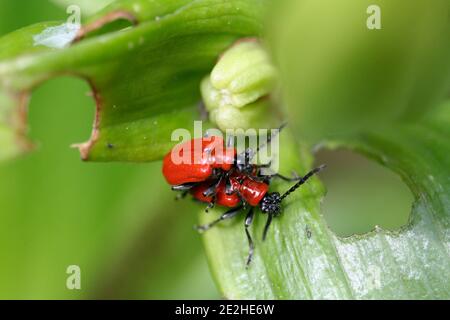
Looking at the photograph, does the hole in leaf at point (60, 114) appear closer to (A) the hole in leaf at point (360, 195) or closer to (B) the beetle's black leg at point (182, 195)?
(B) the beetle's black leg at point (182, 195)

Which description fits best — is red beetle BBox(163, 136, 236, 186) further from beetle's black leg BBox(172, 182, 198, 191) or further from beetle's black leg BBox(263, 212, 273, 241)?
beetle's black leg BBox(263, 212, 273, 241)

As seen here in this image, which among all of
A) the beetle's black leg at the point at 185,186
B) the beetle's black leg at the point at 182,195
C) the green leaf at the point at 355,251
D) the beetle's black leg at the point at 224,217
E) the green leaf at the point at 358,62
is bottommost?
the green leaf at the point at 355,251

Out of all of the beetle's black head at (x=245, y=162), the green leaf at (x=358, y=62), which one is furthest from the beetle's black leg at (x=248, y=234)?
the green leaf at (x=358, y=62)

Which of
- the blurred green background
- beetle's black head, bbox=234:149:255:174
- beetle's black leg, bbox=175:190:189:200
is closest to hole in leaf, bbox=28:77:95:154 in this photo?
the blurred green background

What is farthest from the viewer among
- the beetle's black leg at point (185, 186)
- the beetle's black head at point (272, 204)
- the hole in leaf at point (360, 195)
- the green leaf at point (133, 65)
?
the hole in leaf at point (360, 195)

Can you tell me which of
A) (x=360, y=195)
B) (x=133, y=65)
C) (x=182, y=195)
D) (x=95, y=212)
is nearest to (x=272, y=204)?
(x=182, y=195)
